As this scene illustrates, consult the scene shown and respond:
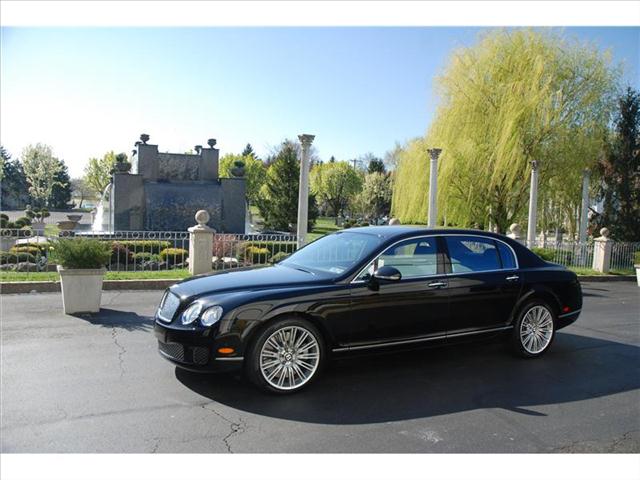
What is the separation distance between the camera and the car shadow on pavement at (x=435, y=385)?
4.40 m

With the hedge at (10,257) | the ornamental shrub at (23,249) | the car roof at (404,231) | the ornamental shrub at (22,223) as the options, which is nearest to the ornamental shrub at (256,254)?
the ornamental shrub at (23,249)

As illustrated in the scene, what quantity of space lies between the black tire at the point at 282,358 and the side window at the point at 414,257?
105 centimetres

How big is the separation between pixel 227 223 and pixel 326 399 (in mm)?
19476

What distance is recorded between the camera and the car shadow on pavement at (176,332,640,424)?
4.40 metres

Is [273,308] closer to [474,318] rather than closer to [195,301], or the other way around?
[195,301]

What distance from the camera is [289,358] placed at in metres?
4.71

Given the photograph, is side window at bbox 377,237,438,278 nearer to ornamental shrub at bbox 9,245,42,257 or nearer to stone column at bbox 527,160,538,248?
ornamental shrub at bbox 9,245,42,257

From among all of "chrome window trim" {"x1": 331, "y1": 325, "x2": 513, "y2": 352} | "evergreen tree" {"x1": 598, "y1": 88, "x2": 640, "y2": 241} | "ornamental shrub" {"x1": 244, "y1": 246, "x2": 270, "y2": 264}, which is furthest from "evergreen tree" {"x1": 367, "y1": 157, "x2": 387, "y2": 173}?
"chrome window trim" {"x1": 331, "y1": 325, "x2": 513, "y2": 352}

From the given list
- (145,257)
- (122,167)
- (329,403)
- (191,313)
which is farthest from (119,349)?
(122,167)

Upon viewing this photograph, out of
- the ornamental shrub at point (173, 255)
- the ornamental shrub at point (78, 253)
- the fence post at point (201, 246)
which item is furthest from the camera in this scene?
the ornamental shrub at point (173, 255)

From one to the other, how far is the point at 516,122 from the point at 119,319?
17145 millimetres

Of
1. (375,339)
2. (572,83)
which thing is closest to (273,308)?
(375,339)

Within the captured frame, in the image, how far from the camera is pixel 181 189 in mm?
23016

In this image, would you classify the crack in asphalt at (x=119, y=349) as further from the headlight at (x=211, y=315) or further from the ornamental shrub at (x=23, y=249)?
the ornamental shrub at (x=23, y=249)
